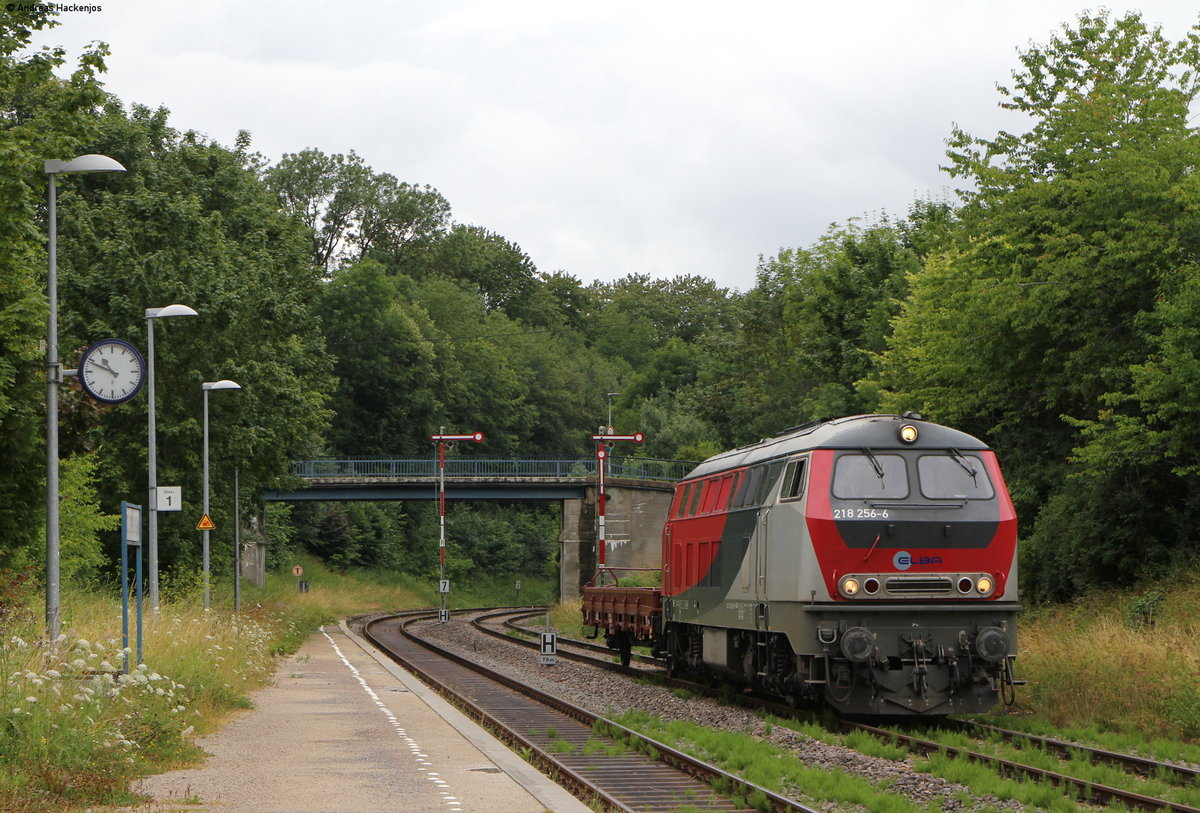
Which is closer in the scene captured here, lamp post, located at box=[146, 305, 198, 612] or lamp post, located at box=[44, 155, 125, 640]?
lamp post, located at box=[44, 155, 125, 640]

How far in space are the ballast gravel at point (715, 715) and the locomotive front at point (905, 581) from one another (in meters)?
1.23

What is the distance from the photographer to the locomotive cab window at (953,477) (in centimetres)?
1695

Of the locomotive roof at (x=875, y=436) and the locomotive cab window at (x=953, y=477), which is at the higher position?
the locomotive roof at (x=875, y=436)

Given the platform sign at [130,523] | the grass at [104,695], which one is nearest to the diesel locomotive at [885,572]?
the grass at [104,695]

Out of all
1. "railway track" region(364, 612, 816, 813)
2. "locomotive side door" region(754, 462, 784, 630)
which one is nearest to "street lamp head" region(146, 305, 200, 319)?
"railway track" region(364, 612, 816, 813)

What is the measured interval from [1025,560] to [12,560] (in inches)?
773

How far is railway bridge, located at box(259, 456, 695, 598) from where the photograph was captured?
6456 centimetres

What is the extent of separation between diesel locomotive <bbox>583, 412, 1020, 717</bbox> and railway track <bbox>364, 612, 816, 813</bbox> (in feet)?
7.81

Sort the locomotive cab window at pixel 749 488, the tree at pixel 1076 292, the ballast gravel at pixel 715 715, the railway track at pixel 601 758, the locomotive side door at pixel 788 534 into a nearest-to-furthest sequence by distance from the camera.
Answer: the ballast gravel at pixel 715 715 < the railway track at pixel 601 758 < the locomotive side door at pixel 788 534 < the locomotive cab window at pixel 749 488 < the tree at pixel 1076 292

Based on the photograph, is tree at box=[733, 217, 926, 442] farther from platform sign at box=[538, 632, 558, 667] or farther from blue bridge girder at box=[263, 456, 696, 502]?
platform sign at box=[538, 632, 558, 667]

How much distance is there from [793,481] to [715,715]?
3.51 metres

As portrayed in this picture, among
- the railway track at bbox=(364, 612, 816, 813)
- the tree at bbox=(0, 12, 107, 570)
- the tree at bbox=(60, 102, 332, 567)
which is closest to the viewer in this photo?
the railway track at bbox=(364, 612, 816, 813)

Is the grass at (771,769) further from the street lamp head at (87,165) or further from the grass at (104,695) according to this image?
the street lamp head at (87,165)

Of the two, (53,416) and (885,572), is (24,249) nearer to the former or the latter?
(53,416)
